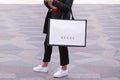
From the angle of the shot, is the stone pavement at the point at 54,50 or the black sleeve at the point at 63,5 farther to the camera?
the stone pavement at the point at 54,50

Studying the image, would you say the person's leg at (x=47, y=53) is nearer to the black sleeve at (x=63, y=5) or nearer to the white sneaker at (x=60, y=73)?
the white sneaker at (x=60, y=73)

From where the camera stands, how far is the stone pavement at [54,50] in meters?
7.11

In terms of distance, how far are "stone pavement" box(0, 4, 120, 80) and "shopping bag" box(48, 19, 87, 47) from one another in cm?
74

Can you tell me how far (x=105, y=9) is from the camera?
1680cm

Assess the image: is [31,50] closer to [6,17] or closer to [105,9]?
[6,17]

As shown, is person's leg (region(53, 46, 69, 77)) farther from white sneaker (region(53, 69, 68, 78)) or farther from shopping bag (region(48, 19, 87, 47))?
shopping bag (region(48, 19, 87, 47))

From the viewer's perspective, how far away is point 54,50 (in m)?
8.94

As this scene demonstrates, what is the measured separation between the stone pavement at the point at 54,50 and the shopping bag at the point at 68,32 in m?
0.74

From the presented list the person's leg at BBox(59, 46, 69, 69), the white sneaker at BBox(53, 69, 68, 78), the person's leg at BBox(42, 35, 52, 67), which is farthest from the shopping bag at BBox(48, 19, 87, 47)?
the white sneaker at BBox(53, 69, 68, 78)

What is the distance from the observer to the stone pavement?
23.3 ft

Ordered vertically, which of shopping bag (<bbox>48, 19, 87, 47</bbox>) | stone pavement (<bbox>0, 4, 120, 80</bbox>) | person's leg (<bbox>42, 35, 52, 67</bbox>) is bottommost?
stone pavement (<bbox>0, 4, 120, 80</bbox>)

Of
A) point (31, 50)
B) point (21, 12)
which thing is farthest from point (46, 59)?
point (21, 12)

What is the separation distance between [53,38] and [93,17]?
8.07 meters

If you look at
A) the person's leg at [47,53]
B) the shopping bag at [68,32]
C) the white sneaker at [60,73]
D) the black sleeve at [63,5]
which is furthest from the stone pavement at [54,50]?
the black sleeve at [63,5]
